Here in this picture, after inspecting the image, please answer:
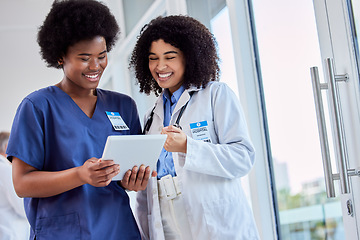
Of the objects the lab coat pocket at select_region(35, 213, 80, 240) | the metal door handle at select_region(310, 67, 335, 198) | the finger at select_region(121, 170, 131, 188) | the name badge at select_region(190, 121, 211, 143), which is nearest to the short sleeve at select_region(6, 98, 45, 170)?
the lab coat pocket at select_region(35, 213, 80, 240)

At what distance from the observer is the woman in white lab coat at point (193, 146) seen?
148cm

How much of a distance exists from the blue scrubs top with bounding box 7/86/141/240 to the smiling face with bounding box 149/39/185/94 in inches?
13.6

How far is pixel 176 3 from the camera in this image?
2.96m

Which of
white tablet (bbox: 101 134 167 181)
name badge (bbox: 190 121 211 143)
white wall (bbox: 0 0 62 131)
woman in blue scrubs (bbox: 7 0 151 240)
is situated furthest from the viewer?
white wall (bbox: 0 0 62 131)

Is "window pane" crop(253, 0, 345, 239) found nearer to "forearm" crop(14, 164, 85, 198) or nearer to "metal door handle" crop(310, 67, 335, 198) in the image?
"metal door handle" crop(310, 67, 335, 198)

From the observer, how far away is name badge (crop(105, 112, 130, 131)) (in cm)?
162

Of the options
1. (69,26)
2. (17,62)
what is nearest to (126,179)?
(69,26)

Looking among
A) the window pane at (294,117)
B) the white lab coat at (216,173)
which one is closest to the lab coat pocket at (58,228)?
the white lab coat at (216,173)

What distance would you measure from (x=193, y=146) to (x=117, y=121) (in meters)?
0.36

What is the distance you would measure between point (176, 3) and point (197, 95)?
1.51 m

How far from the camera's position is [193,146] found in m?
1.47

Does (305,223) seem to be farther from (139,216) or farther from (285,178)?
(139,216)

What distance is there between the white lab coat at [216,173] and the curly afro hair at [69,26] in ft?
1.60

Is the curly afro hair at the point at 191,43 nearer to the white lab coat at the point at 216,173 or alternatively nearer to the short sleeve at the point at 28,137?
the white lab coat at the point at 216,173
